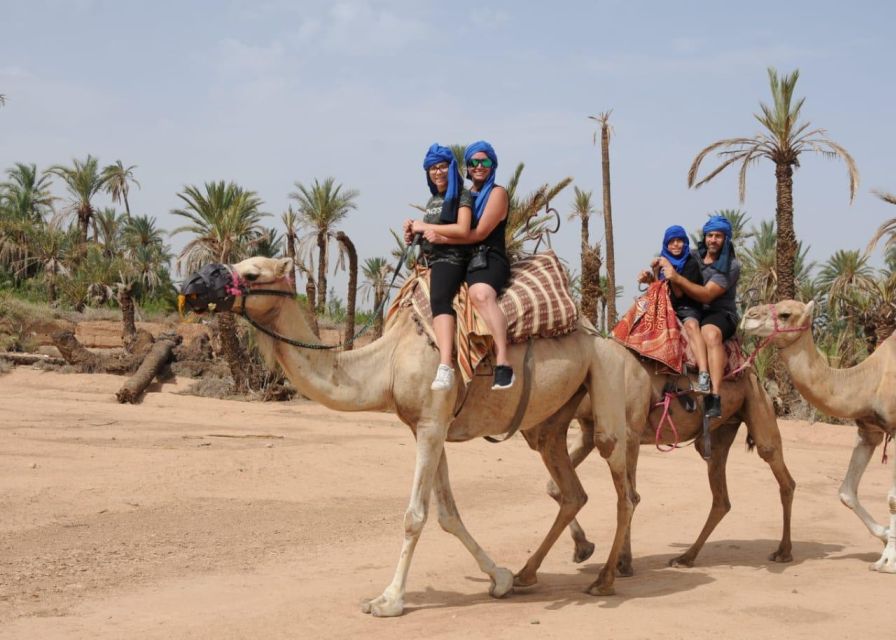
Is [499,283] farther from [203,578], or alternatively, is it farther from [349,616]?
[203,578]

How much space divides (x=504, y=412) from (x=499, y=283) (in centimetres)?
95

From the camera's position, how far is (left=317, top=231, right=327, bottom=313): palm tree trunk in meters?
43.0

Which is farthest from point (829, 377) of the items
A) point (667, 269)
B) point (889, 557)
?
point (667, 269)

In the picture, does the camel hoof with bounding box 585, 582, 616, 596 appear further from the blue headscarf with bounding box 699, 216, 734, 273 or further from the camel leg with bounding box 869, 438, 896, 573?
the blue headscarf with bounding box 699, 216, 734, 273

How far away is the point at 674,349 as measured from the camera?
825cm

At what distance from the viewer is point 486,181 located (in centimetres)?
692

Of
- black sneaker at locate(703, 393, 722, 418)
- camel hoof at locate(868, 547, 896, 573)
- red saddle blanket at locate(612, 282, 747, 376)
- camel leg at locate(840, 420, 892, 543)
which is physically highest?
red saddle blanket at locate(612, 282, 747, 376)

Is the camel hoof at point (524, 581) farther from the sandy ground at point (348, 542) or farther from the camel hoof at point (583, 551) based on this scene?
the camel hoof at point (583, 551)

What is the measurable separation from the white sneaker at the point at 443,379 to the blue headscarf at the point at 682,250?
3.18m

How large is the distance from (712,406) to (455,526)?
2.82 metres

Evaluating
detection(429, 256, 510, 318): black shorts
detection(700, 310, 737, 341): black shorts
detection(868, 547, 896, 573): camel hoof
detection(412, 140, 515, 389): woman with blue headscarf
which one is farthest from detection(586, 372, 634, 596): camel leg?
detection(868, 547, 896, 573): camel hoof

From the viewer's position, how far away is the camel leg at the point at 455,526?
6.89 meters

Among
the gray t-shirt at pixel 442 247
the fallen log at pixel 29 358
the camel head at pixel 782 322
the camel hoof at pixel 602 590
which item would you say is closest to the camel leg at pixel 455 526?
the camel hoof at pixel 602 590

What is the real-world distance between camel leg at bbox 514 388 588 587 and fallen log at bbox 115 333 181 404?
1657 centimetres
